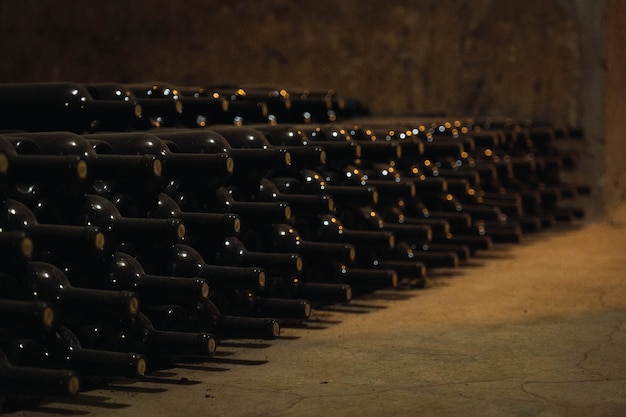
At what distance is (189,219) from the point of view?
3293 mm

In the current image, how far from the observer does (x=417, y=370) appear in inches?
128

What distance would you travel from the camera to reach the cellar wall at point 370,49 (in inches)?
263

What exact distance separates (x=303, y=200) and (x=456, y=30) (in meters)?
3.31

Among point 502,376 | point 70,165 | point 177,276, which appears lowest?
point 502,376

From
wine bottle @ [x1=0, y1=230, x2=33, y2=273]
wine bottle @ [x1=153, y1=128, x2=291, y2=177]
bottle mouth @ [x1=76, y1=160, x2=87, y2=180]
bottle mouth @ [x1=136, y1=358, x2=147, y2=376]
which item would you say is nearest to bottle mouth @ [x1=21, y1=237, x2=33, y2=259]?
wine bottle @ [x1=0, y1=230, x2=33, y2=273]

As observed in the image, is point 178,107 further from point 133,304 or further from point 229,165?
point 133,304

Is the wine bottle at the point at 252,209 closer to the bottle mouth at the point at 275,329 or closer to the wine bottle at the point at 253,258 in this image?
the wine bottle at the point at 253,258

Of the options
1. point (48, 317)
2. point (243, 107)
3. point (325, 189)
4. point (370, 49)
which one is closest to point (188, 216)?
point (48, 317)

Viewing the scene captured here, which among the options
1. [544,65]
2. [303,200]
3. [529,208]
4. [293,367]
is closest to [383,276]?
[303,200]

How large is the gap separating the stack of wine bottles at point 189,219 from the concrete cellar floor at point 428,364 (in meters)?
0.10

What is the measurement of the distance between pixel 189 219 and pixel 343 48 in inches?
159

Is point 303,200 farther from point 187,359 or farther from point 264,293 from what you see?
point 187,359

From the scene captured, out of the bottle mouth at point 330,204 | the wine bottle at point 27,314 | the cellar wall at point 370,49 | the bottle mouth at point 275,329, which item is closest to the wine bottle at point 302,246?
the bottle mouth at point 330,204

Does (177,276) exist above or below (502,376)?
above
